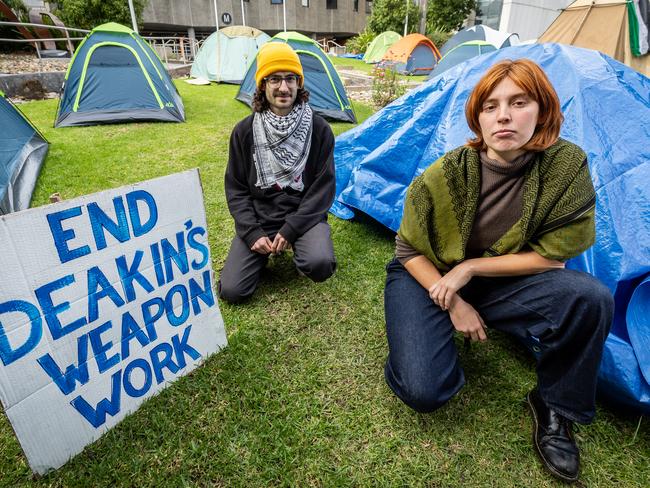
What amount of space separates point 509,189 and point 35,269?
1.66 meters

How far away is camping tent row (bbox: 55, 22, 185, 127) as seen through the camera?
5.58 m

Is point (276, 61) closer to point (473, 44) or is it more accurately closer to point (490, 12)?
point (473, 44)

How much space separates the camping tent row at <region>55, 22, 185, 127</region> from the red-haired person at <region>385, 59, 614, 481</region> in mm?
5735

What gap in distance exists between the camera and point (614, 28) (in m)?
6.15

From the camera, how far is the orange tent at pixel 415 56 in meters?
15.3

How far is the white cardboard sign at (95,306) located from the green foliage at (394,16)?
25704 mm

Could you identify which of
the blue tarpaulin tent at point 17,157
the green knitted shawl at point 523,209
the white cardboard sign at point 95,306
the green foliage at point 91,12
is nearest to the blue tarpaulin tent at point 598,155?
the green knitted shawl at point 523,209

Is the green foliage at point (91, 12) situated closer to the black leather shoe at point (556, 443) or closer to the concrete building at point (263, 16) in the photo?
the concrete building at point (263, 16)

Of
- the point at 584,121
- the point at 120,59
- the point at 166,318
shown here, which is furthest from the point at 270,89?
the point at 120,59

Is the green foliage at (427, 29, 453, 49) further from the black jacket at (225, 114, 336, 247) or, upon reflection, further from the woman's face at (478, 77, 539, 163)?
the woman's face at (478, 77, 539, 163)

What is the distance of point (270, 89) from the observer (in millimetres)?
2135

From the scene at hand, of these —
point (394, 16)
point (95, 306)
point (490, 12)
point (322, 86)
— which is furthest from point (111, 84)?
A: point (490, 12)

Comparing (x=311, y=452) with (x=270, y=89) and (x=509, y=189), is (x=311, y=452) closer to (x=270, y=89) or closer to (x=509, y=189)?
(x=509, y=189)

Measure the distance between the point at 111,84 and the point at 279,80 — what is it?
5.00 meters
